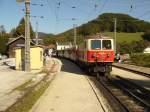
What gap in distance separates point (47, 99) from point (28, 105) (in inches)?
84.1

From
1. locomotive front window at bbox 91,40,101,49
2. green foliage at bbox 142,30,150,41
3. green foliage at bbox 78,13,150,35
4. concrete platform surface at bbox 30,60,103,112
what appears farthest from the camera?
green foliage at bbox 142,30,150,41

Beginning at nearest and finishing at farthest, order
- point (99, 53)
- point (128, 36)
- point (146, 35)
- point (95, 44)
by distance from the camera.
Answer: point (99, 53) < point (95, 44) < point (128, 36) < point (146, 35)

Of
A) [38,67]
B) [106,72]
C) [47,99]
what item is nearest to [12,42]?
[38,67]

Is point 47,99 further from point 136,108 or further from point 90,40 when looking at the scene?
Result: point 90,40

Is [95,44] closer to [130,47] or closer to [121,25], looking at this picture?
[130,47]

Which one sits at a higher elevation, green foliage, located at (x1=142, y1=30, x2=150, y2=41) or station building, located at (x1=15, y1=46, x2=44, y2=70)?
green foliage, located at (x1=142, y1=30, x2=150, y2=41)

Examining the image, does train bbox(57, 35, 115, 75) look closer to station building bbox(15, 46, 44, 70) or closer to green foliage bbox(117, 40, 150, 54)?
station building bbox(15, 46, 44, 70)

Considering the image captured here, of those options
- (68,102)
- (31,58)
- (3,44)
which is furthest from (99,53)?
(3,44)

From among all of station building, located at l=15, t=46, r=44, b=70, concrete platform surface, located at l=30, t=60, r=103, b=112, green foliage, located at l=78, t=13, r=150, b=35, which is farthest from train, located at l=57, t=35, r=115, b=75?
green foliage, located at l=78, t=13, r=150, b=35

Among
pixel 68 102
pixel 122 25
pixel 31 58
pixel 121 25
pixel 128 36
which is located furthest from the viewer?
pixel 128 36

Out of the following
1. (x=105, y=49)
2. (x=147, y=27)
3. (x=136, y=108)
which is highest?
(x=147, y=27)

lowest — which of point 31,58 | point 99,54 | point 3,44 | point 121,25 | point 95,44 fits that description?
point 31,58

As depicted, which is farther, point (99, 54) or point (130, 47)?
Result: point (130, 47)

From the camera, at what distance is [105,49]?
28859 mm
